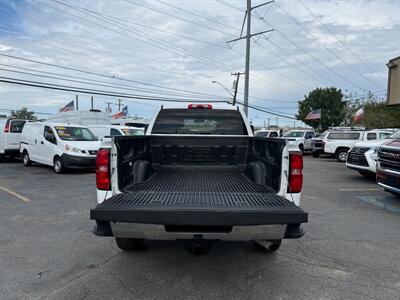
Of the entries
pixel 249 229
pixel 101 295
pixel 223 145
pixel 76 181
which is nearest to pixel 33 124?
pixel 76 181

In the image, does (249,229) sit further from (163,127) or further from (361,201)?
(361,201)

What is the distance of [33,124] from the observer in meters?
12.8

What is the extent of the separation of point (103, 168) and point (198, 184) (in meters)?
1.22

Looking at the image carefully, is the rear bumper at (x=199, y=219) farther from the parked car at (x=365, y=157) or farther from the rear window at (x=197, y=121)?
the parked car at (x=365, y=157)

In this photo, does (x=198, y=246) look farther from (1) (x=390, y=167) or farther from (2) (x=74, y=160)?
(2) (x=74, y=160)

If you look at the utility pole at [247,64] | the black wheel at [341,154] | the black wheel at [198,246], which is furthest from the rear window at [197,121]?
the utility pole at [247,64]

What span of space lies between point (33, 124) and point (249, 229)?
1270 cm

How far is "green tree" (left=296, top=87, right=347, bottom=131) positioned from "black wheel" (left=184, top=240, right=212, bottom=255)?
41.9 metres

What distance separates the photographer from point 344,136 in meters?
18.8

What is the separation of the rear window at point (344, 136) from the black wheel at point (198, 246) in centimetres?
1773

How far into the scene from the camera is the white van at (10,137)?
1468 cm

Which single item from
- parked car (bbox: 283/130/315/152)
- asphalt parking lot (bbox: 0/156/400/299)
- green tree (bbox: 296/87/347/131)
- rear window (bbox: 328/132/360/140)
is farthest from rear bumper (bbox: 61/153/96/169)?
green tree (bbox: 296/87/347/131)

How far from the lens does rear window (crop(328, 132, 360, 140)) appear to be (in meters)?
18.4

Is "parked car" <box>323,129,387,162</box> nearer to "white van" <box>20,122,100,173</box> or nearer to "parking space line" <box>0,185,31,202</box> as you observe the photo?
"white van" <box>20,122,100,173</box>
